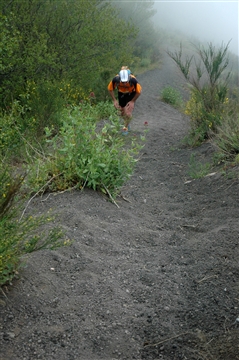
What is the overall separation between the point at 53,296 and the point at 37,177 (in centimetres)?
210

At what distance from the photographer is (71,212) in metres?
4.72

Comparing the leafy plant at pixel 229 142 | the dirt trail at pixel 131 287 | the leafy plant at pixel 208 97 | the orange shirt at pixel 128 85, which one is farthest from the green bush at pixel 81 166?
the orange shirt at pixel 128 85

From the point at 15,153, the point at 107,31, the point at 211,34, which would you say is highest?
the point at 107,31

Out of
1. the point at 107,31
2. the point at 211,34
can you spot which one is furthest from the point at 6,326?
the point at 211,34

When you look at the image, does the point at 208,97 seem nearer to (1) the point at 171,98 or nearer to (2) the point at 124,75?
(2) the point at 124,75

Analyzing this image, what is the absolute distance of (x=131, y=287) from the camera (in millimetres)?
3551

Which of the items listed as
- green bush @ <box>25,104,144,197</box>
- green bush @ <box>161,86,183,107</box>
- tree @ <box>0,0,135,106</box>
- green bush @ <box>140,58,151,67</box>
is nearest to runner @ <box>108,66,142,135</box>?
tree @ <box>0,0,135,106</box>

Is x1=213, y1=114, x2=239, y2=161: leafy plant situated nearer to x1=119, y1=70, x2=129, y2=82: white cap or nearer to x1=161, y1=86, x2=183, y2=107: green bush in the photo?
x1=119, y1=70, x2=129, y2=82: white cap

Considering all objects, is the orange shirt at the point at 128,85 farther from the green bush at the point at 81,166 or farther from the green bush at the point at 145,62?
the green bush at the point at 145,62

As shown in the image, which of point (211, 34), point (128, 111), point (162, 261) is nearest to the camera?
point (162, 261)

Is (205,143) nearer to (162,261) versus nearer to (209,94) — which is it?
(209,94)

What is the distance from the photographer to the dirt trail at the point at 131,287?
9.29 feet

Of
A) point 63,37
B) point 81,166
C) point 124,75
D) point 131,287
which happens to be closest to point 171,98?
point 63,37

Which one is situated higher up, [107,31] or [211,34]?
[107,31]
